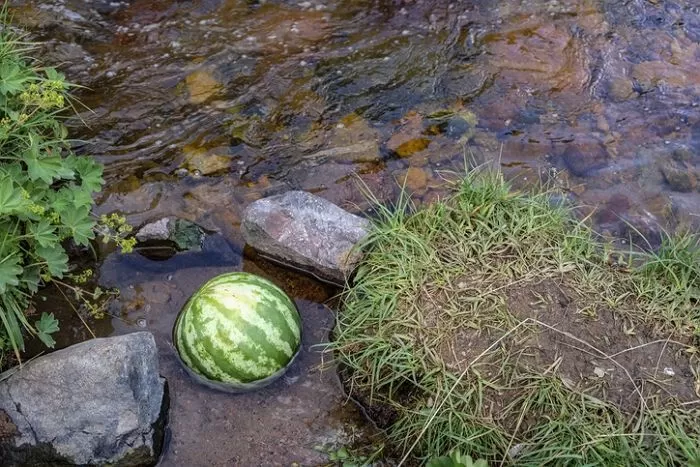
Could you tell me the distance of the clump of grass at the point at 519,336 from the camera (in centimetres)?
347

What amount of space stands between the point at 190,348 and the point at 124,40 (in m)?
3.61

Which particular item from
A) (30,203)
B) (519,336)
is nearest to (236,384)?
(30,203)

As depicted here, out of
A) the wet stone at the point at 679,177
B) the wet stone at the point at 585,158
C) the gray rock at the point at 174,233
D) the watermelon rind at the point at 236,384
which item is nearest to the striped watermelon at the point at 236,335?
the watermelon rind at the point at 236,384

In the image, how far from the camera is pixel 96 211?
15.6 feet

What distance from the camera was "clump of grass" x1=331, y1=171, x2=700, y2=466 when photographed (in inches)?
136

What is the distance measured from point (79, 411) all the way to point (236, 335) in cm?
89

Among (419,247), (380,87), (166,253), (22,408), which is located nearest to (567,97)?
(380,87)

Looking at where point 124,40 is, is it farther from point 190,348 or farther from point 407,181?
point 190,348

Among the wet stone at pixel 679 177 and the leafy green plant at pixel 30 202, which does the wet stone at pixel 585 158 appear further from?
the leafy green plant at pixel 30 202

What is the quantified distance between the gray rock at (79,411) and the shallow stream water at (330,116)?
0.35m

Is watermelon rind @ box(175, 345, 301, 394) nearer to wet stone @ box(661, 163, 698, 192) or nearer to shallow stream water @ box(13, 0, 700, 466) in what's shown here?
shallow stream water @ box(13, 0, 700, 466)

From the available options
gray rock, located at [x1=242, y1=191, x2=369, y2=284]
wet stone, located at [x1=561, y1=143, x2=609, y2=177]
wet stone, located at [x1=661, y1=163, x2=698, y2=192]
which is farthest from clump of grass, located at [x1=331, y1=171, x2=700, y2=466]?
wet stone, located at [x1=661, y1=163, x2=698, y2=192]

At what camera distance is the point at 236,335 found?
3.67 metres

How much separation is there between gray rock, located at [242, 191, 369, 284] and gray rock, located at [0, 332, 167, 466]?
47.0 inches
